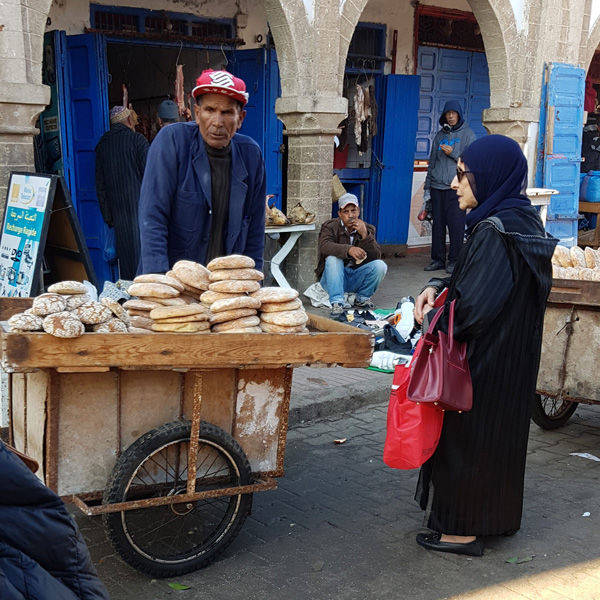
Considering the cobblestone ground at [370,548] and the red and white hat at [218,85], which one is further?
the red and white hat at [218,85]

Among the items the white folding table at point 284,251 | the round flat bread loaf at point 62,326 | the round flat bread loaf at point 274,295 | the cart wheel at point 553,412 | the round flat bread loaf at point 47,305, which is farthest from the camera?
the white folding table at point 284,251

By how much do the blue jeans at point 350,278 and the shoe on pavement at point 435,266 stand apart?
2.60 m

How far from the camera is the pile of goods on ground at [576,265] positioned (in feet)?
16.5

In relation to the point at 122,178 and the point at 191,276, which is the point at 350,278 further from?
the point at 191,276

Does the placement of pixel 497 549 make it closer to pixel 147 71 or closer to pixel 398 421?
pixel 398 421

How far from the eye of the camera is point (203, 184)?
397 cm

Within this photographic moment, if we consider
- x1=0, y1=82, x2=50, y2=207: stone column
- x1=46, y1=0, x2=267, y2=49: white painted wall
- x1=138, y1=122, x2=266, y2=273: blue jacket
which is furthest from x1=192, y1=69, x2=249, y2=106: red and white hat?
x1=46, y1=0, x2=267, y2=49: white painted wall

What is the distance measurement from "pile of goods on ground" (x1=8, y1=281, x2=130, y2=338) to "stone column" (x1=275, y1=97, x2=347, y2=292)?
585 cm

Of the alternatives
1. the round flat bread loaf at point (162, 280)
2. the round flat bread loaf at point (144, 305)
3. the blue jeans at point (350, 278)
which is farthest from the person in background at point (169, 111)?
the round flat bread loaf at point (144, 305)

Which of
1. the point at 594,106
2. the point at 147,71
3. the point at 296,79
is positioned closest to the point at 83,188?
the point at 296,79

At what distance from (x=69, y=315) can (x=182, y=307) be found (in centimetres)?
44

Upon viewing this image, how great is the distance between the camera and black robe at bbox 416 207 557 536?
11.4 feet

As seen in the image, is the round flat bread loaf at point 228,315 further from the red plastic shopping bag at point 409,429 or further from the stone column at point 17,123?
the stone column at point 17,123

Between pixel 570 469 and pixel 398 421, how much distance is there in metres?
1.88
